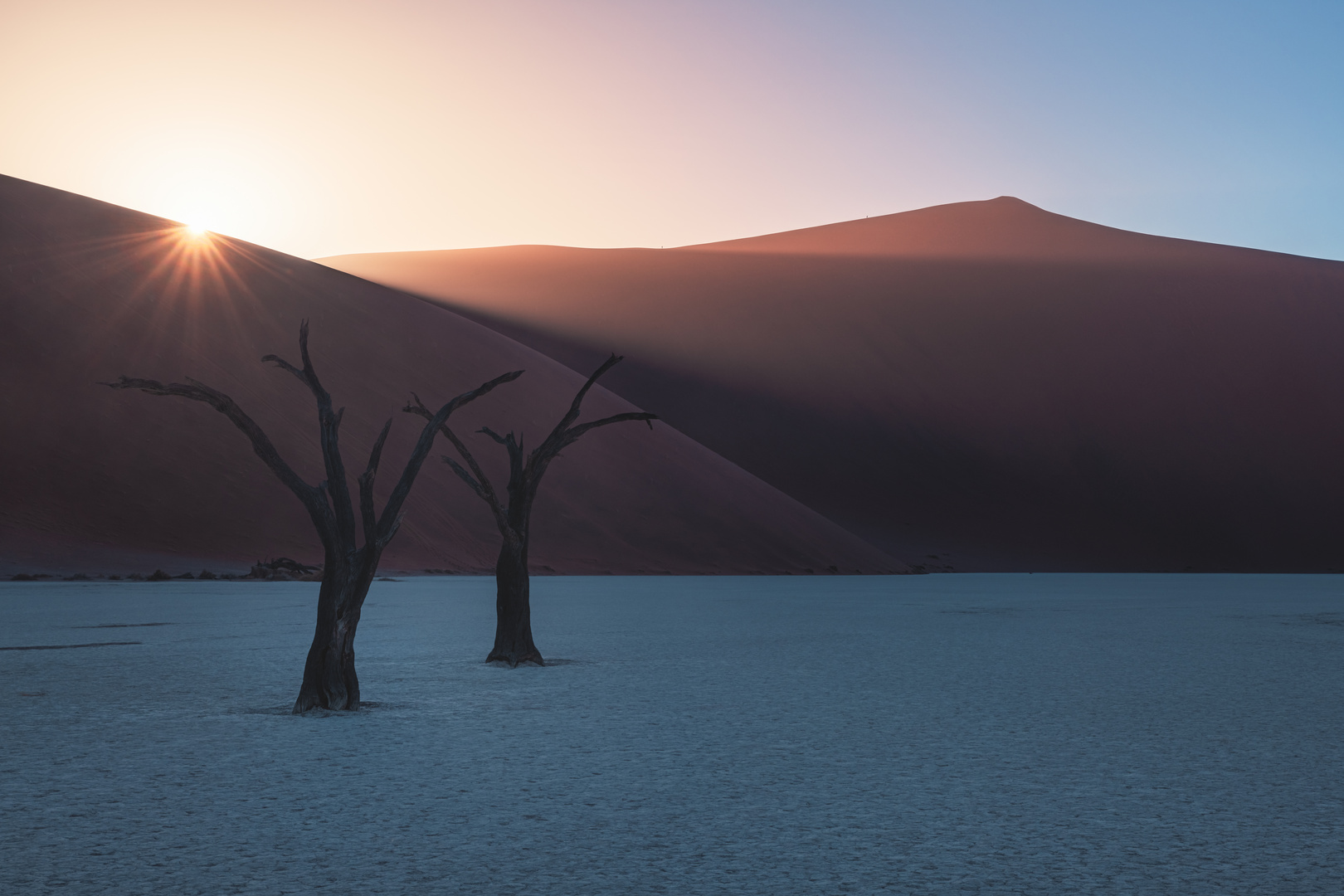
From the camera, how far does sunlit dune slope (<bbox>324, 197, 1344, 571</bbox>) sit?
70125 millimetres

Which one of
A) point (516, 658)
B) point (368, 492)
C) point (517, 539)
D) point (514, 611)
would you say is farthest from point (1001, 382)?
point (368, 492)

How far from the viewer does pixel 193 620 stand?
62.3 feet

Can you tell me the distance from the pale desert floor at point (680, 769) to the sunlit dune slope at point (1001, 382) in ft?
168

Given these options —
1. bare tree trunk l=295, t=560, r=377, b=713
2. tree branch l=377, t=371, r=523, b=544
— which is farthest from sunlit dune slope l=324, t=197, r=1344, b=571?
bare tree trunk l=295, t=560, r=377, b=713

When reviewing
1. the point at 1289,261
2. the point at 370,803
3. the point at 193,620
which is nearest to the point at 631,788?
the point at 370,803

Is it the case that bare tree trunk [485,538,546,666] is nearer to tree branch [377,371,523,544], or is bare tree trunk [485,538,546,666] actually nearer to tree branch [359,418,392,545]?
tree branch [359,418,392,545]

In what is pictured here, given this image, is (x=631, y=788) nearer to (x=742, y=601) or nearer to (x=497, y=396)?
(x=742, y=601)

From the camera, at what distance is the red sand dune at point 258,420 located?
42094 millimetres

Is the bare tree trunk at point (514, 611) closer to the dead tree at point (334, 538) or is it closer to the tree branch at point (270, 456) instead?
the dead tree at point (334, 538)

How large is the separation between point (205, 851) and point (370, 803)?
110cm

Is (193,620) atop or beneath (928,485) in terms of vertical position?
beneath

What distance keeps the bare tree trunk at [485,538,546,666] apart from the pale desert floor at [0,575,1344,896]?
0.36 m

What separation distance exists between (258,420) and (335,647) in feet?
129

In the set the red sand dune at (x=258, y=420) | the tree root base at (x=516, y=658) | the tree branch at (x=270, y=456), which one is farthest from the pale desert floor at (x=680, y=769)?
the red sand dune at (x=258, y=420)
